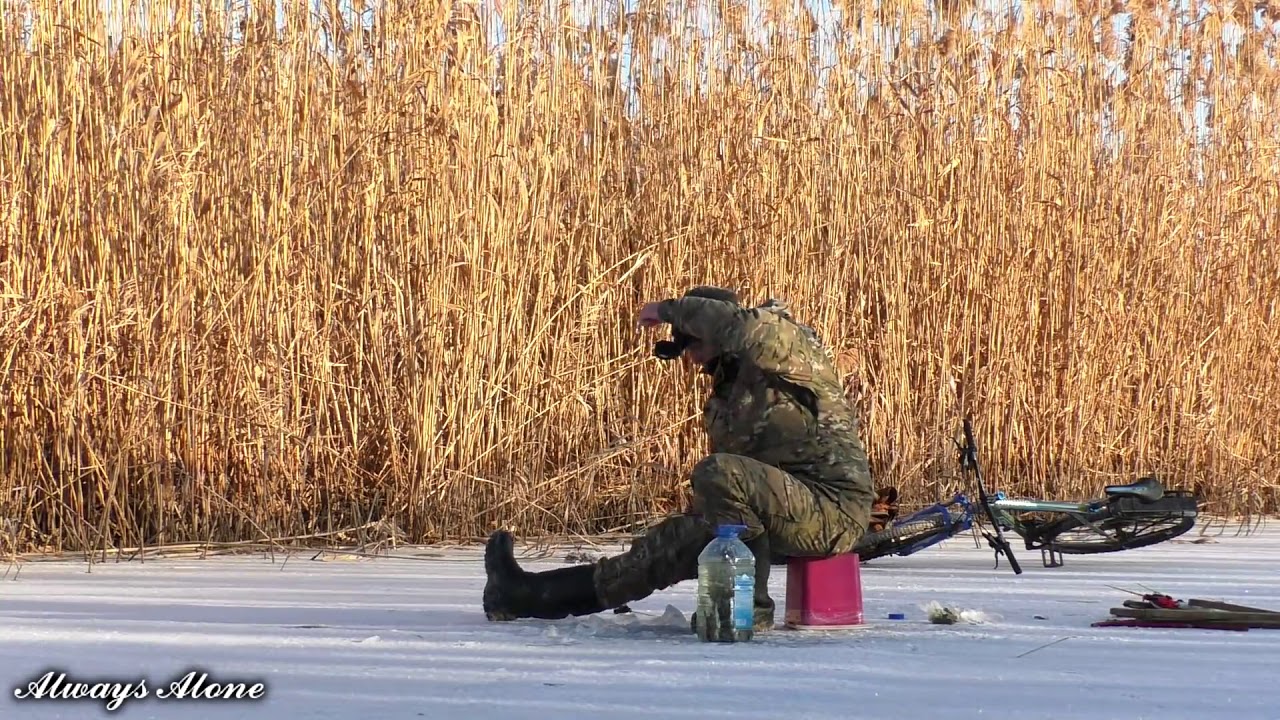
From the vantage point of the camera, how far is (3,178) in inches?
248

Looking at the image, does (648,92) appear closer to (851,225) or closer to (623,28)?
(623,28)

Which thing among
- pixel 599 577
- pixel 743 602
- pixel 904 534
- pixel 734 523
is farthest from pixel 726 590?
pixel 904 534

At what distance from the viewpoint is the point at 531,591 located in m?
4.47

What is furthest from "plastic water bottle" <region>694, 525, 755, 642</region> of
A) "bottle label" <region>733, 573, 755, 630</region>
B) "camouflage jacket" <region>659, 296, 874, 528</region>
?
"camouflage jacket" <region>659, 296, 874, 528</region>

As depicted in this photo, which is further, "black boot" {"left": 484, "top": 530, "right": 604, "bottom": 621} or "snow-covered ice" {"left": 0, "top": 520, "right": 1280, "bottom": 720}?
"black boot" {"left": 484, "top": 530, "right": 604, "bottom": 621}

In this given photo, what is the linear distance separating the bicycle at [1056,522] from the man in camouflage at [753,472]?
1260 mm

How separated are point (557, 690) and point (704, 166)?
4.66 metres

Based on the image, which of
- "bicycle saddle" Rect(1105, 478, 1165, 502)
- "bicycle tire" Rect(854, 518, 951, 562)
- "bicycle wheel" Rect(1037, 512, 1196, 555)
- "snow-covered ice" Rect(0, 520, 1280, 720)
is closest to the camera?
"snow-covered ice" Rect(0, 520, 1280, 720)

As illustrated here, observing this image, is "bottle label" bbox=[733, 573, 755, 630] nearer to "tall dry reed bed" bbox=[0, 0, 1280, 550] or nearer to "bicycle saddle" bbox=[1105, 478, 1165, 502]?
"bicycle saddle" bbox=[1105, 478, 1165, 502]

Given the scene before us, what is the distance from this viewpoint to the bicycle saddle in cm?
591

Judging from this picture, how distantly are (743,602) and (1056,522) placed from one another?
8.09 feet

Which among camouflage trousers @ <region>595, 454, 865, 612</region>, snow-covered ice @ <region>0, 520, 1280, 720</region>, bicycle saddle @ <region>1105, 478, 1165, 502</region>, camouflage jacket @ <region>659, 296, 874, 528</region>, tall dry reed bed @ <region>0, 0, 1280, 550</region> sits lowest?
snow-covered ice @ <region>0, 520, 1280, 720</region>

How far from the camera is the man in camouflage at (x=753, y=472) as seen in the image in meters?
4.24

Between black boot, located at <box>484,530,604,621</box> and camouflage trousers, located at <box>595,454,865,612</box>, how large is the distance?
78mm
